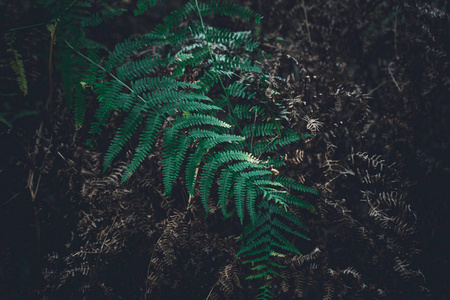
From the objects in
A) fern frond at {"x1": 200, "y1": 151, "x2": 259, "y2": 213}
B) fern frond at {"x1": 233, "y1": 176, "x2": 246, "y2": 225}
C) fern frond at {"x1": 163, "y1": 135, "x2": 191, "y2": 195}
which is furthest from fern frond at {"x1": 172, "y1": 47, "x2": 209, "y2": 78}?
fern frond at {"x1": 233, "y1": 176, "x2": 246, "y2": 225}

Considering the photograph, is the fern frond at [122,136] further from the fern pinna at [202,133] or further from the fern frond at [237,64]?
the fern frond at [237,64]

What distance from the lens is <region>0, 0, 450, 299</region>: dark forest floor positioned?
6.63 feet

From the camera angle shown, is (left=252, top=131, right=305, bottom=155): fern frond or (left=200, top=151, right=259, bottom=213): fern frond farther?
(left=252, top=131, right=305, bottom=155): fern frond

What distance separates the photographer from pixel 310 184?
2059 mm

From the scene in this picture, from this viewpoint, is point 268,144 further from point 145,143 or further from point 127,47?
point 127,47

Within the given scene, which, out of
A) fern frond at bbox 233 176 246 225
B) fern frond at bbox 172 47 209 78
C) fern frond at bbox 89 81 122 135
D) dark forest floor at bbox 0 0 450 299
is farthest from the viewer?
dark forest floor at bbox 0 0 450 299

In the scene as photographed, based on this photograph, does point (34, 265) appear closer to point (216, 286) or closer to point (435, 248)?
point (216, 286)

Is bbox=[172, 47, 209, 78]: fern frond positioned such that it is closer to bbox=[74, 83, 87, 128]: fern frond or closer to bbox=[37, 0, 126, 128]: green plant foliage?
bbox=[37, 0, 126, 128]: green plant foliage

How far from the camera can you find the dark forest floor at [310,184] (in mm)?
2021

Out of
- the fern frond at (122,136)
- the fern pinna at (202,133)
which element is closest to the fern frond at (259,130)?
the fern pinna at (202,133)

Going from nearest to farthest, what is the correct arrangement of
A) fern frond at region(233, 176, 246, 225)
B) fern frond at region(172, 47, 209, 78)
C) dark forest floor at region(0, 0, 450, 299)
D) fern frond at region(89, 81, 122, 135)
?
fern frond at region(233, 176, 246, 225) < fern frond at region(89, 81, 122, 135) < fern frond at region(172, 47, 209, 78) < dark forest floor at region(0, 0, 450, 299)

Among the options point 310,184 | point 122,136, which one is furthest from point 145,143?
point 310,184

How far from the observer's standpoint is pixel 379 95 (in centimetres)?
232

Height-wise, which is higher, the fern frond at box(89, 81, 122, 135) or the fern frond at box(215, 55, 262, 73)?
the fern frond at box(215, 55, 262, 73)
